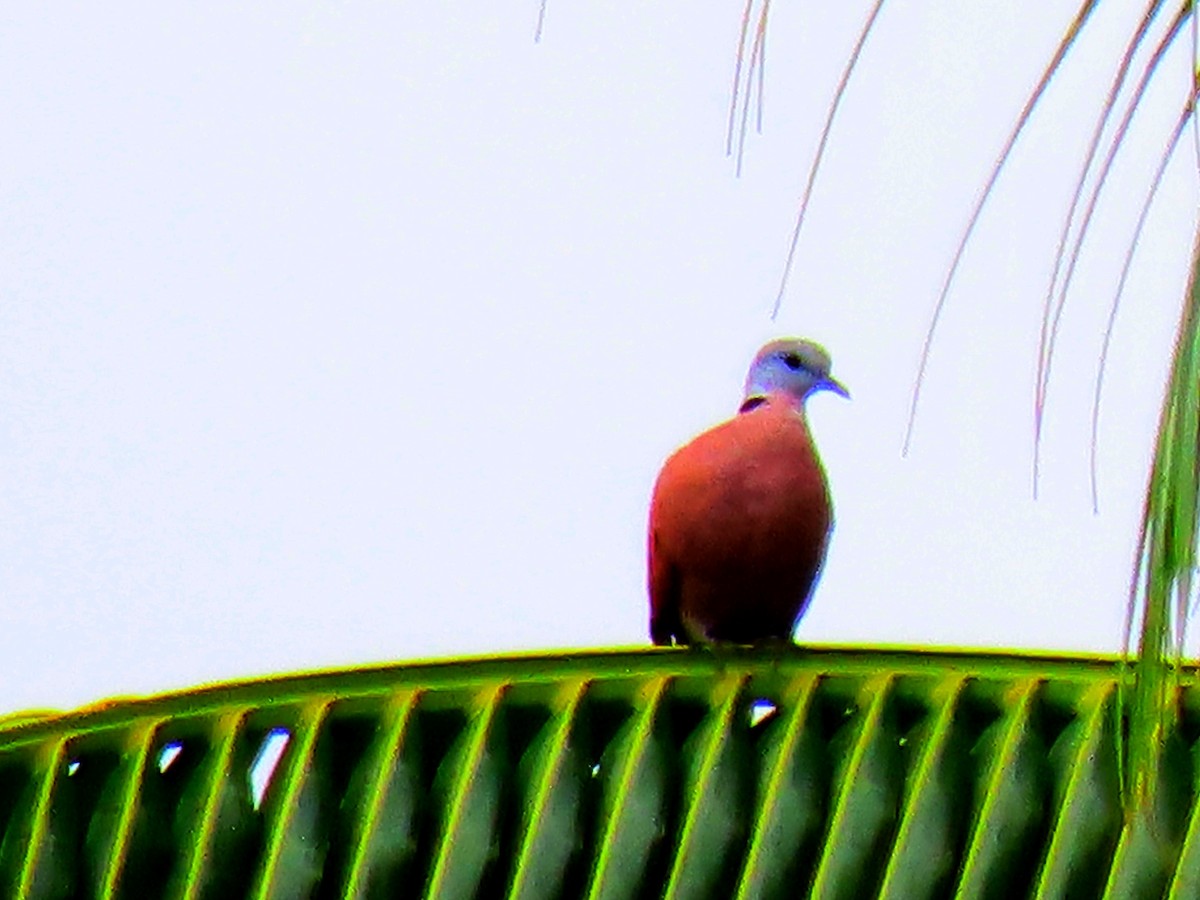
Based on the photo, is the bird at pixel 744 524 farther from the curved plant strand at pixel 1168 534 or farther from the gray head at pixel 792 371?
the curved plant strand at pixel 1168 534

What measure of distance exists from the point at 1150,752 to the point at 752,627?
330cm

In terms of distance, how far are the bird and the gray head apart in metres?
0.22

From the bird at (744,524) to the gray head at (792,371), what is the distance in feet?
0.72

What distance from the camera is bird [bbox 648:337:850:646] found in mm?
3641

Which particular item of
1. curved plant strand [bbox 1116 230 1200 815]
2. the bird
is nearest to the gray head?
the bird

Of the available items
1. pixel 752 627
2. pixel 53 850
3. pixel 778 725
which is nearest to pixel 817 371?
pixel 752 627

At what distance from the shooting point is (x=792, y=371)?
4.36 metres

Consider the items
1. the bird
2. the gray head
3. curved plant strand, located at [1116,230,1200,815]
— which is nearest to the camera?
curved plant strand, located at [1116,230,1200,815]

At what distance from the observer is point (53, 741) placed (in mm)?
1911

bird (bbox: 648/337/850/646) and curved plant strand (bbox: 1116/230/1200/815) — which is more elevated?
bird (bbox: 648/337/850/646)

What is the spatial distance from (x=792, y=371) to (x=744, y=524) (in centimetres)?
79

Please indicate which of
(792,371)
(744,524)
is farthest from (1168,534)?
(792,371)

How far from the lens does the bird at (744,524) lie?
364 cm

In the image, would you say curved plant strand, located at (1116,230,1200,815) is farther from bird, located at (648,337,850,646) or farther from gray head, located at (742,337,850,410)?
gray head, located at (742,337,850,410)
